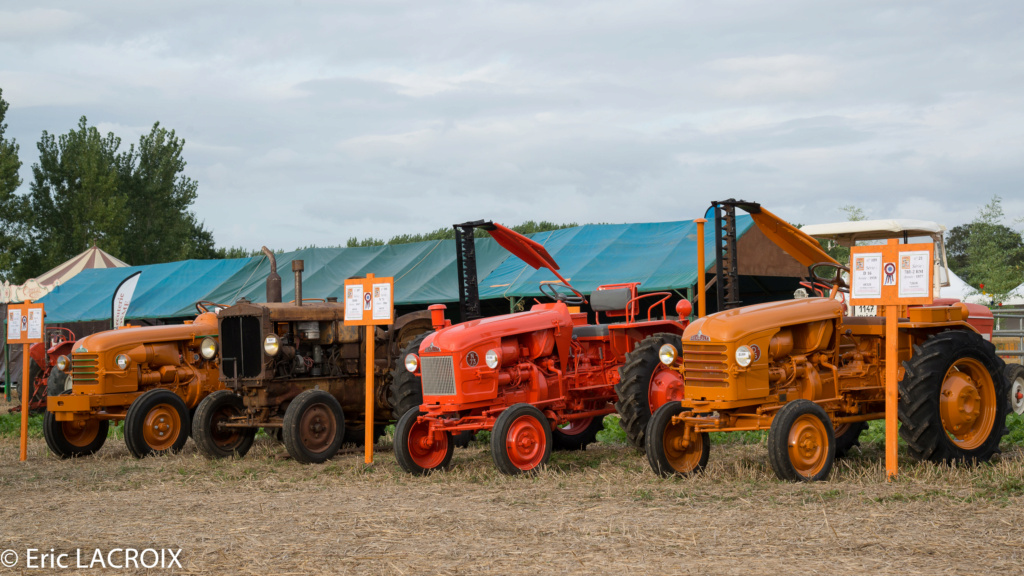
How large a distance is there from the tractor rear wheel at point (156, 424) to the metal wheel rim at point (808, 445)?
5943mm

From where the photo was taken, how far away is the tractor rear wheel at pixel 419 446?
23.5 ft

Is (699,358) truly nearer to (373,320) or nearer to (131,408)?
(373,320)

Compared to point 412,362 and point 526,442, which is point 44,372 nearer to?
point 412,362

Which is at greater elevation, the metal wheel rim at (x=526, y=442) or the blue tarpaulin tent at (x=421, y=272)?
the blue tarpaulin tent at (x=421, y=272)

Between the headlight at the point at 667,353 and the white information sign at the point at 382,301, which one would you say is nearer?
the headlight at the point at 667,353

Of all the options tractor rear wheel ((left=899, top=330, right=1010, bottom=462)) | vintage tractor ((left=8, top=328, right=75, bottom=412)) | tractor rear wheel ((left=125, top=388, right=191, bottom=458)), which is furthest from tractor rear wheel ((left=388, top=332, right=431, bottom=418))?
vintage tractor ((left=8, top=328, right=75, bottom=412))

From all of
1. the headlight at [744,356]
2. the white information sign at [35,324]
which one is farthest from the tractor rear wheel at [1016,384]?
the white information sign at [35,324]

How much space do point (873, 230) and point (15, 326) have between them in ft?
30.8

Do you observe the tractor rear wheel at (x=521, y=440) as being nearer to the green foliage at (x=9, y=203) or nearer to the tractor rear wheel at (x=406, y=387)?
the tractor rear wheel at (x=406, y=387)

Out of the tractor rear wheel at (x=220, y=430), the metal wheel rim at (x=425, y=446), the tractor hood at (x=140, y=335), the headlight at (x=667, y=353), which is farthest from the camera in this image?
the tractor hood at (x=140, y=335)

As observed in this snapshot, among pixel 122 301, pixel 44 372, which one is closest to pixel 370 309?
pixel 44 372

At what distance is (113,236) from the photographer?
35562 millimetres

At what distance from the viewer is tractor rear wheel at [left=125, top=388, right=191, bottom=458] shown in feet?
29.3

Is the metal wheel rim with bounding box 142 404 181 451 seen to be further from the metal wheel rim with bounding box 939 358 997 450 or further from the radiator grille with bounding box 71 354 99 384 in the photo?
the metal wheel rim with bounding box 939 358 997 450
